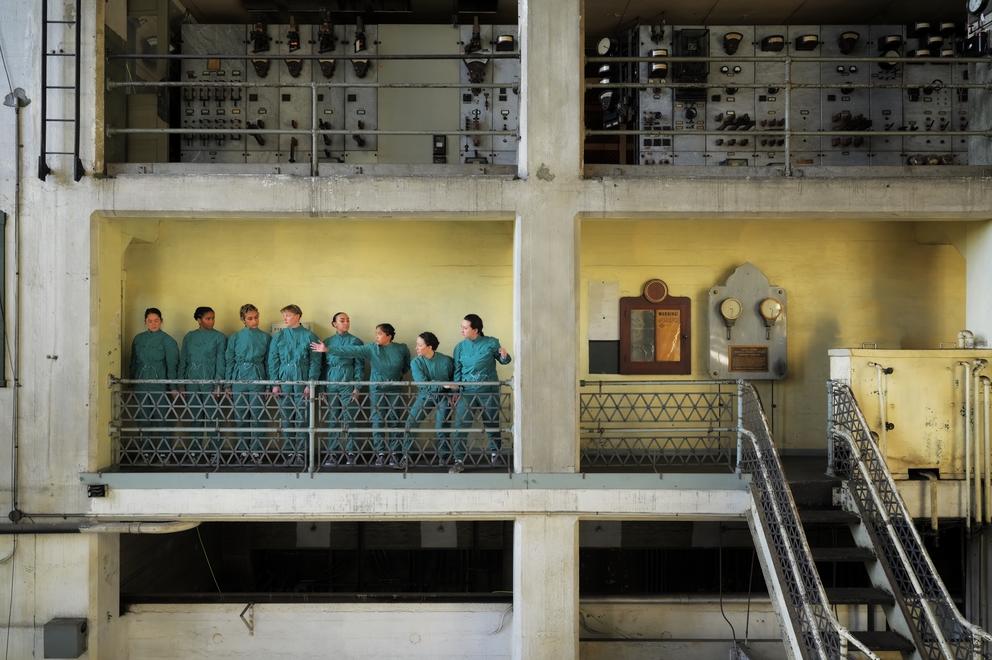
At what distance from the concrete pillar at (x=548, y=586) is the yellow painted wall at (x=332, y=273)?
116 inches

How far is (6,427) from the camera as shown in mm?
6531

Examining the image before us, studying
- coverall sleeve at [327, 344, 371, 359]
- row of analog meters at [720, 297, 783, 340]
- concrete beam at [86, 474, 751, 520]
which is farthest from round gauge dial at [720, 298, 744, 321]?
coverall sleeve at [327, 344, 371, 359]

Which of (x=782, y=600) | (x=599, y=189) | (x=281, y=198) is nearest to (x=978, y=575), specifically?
(x=782, y=600)

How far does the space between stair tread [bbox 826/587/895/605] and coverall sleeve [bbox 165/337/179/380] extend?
22.8 feet

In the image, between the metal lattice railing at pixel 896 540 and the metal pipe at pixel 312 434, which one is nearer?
the metal lattice railing at pixel 896 540

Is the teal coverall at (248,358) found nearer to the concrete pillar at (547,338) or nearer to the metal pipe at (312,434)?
the metal pipe at (312,434)

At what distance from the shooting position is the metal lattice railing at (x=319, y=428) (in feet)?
21.7

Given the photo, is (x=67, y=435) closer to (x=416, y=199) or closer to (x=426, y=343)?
(x=426, y=343)

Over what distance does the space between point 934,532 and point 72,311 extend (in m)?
8.45

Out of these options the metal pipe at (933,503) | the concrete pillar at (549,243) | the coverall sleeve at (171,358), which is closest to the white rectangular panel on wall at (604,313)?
the concrete pillar at (549,243)

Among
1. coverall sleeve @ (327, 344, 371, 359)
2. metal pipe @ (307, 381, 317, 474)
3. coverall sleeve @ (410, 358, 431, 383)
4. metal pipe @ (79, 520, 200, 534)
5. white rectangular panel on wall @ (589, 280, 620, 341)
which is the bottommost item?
metal pipe @ (79, 520, 200, 534)

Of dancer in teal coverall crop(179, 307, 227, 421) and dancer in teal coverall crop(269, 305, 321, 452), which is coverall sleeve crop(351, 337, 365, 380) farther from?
dancer in teal coverall crop(179, 307, 227, 421)

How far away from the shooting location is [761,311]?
28.3 feet

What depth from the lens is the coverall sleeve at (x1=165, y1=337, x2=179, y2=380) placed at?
307 inches
